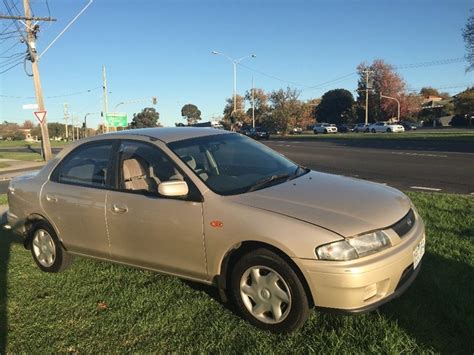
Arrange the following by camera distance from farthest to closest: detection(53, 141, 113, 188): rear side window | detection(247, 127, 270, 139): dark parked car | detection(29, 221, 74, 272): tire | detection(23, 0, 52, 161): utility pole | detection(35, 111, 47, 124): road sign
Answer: detection(247, 127, 270, 139): dark parked car < detection(23, 0, 52, 161): utility pole < detection(35, 111, 47, 124): road sign < detection(29, 221, 74, 272): tire < detection(53, 141, 113, 188): rear side window

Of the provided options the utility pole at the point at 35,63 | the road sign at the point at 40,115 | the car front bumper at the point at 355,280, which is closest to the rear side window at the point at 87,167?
the car front bumper at the point at 355,280

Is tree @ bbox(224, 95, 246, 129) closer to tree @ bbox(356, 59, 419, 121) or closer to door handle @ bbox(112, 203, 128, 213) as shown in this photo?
tree @ bbox(356, 59, 419, 121)

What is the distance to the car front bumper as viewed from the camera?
322 cm

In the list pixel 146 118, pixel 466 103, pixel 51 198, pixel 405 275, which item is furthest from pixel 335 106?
pixel 405 275

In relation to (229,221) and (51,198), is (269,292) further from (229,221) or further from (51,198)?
(51,198)

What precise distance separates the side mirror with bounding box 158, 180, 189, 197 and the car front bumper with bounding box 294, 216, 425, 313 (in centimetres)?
118

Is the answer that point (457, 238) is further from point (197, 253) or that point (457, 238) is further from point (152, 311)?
point (152, 311)

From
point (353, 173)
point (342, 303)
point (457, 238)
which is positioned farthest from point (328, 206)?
point (353, 173)

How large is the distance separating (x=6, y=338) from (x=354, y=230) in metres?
2.85

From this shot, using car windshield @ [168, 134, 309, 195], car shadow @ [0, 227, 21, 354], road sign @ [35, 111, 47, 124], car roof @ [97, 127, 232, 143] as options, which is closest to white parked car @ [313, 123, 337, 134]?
road sign @ [35, 111, 47, 124]

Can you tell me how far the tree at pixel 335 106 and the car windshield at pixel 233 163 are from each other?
83.6 metres

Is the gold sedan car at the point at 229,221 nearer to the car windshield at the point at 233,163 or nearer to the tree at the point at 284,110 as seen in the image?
the car windshield at the point at 233,163

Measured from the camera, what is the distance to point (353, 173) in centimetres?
1370

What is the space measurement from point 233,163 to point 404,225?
176cm
